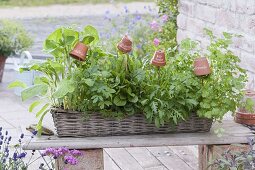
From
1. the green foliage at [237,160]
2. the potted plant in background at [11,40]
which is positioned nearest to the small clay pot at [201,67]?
the green foliage at [237,160]

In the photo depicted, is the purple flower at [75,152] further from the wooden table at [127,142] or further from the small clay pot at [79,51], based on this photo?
the small clay pot at [79,51]

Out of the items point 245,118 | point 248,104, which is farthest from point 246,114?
point 248,104

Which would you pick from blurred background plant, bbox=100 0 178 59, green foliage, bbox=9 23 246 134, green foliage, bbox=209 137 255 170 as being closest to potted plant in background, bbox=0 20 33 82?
blurred background plant, bbox=100 0 178 59

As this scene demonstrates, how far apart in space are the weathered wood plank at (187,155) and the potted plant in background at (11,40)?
2726 mm

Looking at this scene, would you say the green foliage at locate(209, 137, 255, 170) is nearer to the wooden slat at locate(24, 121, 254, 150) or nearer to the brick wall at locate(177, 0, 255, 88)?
the wooden slat at locate(24, 121, 254, 150)

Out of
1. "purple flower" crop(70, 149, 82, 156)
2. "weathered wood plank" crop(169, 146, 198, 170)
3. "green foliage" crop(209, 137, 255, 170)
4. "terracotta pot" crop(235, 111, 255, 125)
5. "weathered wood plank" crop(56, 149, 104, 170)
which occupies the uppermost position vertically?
"terracotta pot" crop(235, 111, 255, 125)

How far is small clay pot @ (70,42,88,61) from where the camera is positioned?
3385 mm

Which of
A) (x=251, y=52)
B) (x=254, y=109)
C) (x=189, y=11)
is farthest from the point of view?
(x=189, y=11)

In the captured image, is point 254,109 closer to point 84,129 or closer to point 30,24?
point 84,129

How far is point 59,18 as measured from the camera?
464 inches

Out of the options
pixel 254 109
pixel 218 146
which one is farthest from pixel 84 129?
pixel 254 109

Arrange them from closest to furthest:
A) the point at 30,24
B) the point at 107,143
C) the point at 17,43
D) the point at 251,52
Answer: the point at 107,143
the point at 251,52
the point at 17,43
the point at 30,24

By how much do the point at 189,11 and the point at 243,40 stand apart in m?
1.10

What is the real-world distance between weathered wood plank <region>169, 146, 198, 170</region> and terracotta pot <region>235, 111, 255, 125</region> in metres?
0.78
